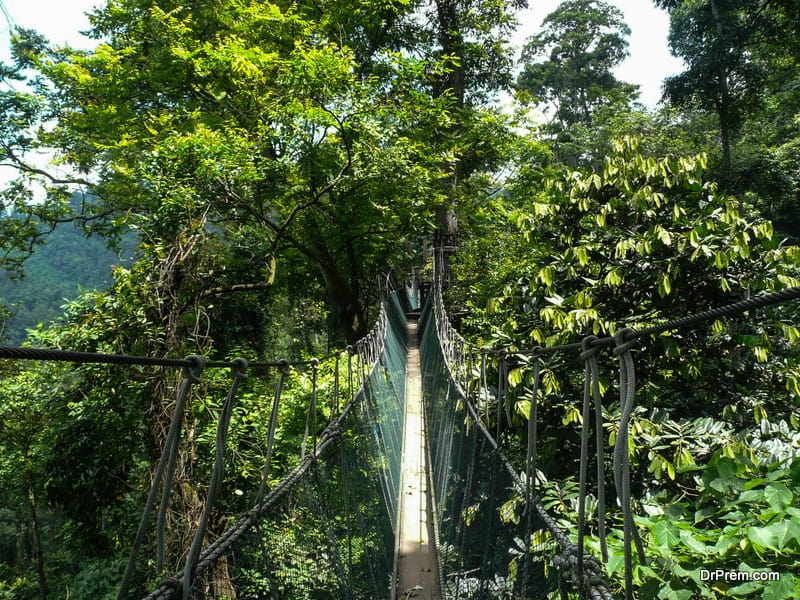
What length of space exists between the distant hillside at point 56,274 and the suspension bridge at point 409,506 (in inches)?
1184

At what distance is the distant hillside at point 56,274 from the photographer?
100.0 ft

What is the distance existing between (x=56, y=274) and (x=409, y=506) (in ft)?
135

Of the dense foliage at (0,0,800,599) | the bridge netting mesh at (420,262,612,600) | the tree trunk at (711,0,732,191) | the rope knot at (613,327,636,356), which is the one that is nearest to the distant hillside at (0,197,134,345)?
the dense foliage at (0,0,800,599)

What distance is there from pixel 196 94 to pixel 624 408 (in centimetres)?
686

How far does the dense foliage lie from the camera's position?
5.62 ft

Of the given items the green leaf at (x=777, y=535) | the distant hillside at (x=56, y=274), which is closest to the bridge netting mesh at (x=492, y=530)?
the green leaf at (x=777, y=535)

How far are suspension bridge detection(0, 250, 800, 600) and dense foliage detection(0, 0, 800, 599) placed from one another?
0.14m

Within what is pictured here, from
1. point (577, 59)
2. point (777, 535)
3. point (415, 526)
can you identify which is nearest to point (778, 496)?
point (777, 535)

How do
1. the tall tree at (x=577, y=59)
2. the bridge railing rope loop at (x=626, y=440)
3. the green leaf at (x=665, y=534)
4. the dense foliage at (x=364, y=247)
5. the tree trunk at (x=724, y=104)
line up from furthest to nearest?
the tall tree at (x=577, y=59)
the tree trunk at (x=724, y=104)
the dense foliage at (x=364, y=247)
the green leaf at (x=665, y=534)
the bridge railing rope loop at (x=626, y=440)

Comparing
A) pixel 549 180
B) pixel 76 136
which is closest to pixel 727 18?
pixel 549 180

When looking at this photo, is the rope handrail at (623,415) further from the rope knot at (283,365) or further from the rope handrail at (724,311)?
the rope knot at (283,365)

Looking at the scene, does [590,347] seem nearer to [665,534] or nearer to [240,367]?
[665,534]

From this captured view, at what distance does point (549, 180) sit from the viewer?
242 cm

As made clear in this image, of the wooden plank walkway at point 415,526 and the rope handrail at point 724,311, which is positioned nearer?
the rope handrail at point 724,311
